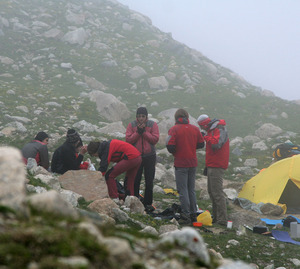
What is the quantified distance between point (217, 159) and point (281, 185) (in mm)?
3421

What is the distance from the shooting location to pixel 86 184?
23.1ft

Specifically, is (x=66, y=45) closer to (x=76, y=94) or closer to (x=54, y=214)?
(x=76, y=94)

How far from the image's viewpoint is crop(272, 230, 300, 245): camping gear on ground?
7001 mm

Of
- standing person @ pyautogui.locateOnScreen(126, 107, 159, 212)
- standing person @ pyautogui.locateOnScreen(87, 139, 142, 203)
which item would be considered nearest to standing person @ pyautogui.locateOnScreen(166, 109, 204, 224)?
standing person @ pyautogui.locateOnScreen(126, 107, 159, 212)

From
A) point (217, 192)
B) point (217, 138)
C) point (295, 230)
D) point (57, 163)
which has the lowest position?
point (57, 163)

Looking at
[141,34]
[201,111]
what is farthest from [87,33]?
[201,111]

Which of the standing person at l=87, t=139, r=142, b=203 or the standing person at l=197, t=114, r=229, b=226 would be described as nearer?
the standing person at l=87, t=139, r=142, b=203

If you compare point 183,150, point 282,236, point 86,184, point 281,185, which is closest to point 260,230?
point 282,236

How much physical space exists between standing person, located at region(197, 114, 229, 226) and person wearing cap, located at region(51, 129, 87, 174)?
11.5ft

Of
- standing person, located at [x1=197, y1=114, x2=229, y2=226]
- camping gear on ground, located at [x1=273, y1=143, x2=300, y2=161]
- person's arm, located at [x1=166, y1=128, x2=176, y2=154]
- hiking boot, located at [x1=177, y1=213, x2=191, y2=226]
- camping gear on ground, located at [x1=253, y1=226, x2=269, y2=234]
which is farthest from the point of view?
camping gear on ground, located at [x1=273, y1=143, x2=300, y2=161]

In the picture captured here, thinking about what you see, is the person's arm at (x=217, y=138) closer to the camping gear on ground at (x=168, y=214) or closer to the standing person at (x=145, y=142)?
the standing person at (x=145, y=142)

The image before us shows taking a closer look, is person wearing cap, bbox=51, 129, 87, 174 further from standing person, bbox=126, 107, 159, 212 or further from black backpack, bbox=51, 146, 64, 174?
standing person, bbox=126, 107, 159, 212

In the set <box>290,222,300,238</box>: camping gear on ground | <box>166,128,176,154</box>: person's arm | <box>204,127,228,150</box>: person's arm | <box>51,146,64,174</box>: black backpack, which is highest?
<box>204,127,228,150</box>: person's arm

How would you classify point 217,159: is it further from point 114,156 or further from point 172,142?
point 114,156
